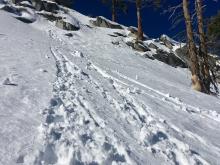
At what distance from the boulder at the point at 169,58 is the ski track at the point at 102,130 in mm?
15601

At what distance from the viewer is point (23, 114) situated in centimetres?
564

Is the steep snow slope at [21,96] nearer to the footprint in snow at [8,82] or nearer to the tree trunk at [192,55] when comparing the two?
the footprint in snow at [8,82]

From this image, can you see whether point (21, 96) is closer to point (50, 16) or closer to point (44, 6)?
point (50, 16)

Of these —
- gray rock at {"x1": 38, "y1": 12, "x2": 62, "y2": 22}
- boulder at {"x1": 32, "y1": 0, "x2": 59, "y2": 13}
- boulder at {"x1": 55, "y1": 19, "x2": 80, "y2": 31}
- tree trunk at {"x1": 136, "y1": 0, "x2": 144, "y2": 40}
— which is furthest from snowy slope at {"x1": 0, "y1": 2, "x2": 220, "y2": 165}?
boulder at {"x1": 32, "y1": 0, "x2": 59, "y2": 13}

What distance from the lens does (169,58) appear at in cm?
2473

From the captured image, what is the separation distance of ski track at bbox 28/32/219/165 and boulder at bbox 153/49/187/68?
15601 mm

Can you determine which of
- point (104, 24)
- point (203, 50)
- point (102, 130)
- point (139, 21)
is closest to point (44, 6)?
point (104, 24)

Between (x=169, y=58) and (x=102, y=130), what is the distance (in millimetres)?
19903

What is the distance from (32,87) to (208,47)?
9422mm

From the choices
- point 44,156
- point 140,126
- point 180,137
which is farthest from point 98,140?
point 180,137

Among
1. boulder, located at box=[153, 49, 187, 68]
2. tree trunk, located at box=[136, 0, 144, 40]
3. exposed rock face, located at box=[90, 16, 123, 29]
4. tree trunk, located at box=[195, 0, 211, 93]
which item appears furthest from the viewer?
exposed rock face, located at box=[90, 16, 123, 29]

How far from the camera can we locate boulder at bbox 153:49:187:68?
2427 cm

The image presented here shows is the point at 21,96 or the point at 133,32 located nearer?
the point at 21,96

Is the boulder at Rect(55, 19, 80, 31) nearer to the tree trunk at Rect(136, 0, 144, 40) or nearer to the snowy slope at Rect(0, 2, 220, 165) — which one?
the tree trunk at Rect(136, 0, 144, 40)
